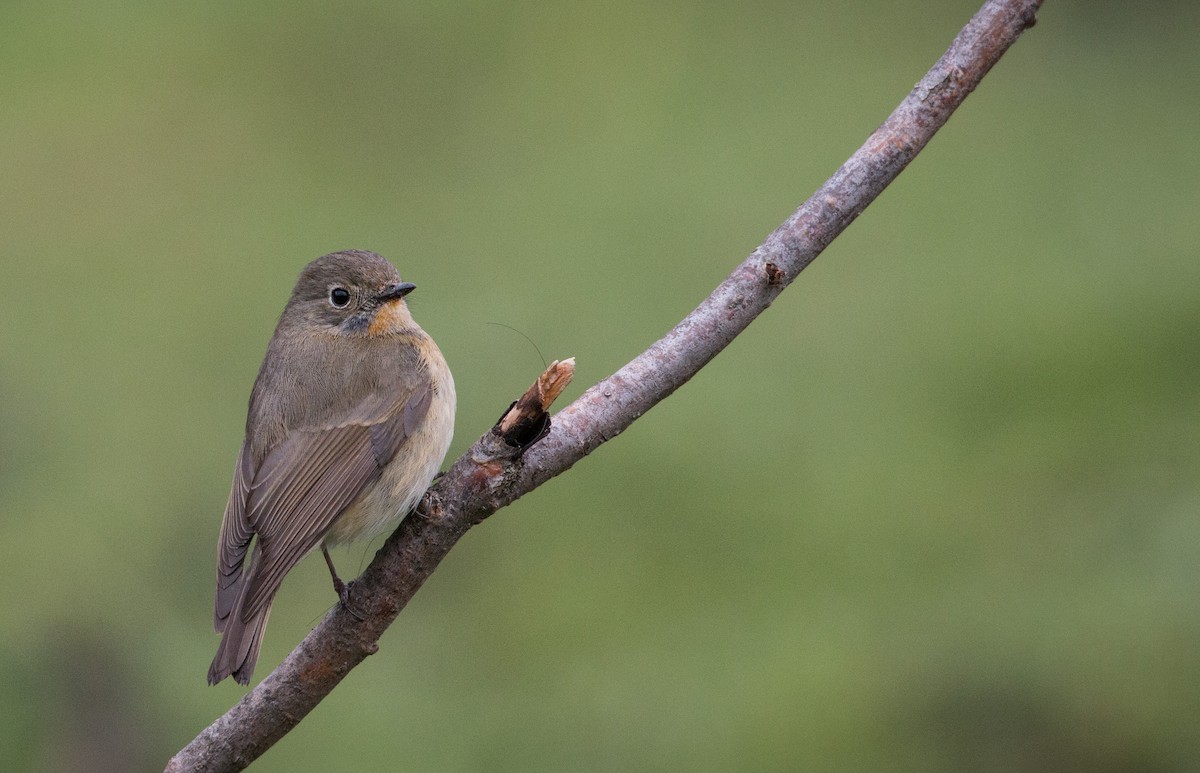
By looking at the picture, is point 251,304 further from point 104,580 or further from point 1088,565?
point 1088,565

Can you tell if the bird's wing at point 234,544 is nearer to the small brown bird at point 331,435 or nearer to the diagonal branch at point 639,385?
the small brown bird at point 331,435

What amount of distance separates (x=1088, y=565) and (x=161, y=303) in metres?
4.88

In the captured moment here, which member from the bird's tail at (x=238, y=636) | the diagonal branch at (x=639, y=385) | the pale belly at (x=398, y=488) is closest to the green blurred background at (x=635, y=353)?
the pale belly at (x=398, y=488)

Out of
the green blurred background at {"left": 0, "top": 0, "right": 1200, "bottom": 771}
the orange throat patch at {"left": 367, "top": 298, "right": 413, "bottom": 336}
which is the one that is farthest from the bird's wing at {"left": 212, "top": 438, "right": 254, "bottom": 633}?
the green blurred background at {"left": 0, "top": 0, "right": 1200, "bottom": 771}

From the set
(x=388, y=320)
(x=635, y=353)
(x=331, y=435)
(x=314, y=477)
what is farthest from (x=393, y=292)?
(x=635, y=353)

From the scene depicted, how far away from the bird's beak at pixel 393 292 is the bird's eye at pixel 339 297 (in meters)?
0.10

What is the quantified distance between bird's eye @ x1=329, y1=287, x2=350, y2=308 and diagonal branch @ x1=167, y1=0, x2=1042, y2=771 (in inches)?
51.8

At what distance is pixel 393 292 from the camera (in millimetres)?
4387

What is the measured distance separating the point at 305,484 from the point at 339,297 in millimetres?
749

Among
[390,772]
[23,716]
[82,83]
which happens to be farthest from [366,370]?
[82,83]

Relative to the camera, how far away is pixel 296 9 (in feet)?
29.6

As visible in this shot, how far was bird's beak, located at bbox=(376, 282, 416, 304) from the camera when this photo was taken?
436 centimetres

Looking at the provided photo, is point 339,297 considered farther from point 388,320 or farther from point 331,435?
point 331,435

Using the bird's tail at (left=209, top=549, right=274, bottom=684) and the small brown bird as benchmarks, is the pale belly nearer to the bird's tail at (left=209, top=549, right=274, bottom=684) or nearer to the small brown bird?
the small brown bird
